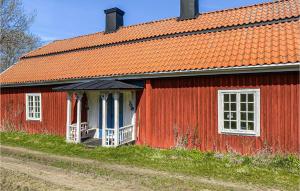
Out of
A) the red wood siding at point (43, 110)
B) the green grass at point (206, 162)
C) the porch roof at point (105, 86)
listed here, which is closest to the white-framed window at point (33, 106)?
the red wood siding at point (43, 110)

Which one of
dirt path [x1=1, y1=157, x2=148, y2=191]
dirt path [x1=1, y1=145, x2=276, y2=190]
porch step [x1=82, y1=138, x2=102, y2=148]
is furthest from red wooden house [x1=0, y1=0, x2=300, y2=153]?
dirt path [x1=1, y1=157, x2=148, y2=191]

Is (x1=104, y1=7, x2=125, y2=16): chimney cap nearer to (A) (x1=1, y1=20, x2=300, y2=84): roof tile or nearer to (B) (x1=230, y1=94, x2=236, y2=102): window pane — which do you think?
(A) (x1=1, y1=20, x2=300, y2=84): roof tile

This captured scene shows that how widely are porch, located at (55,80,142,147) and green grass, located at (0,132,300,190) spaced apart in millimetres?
748

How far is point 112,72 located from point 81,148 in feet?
11.0

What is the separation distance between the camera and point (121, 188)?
711cm

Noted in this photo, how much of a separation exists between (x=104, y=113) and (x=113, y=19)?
28.5ft

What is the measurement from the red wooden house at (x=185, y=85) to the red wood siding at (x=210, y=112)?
0.03 metres

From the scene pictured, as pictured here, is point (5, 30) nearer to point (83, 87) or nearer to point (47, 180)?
point (83, 87)

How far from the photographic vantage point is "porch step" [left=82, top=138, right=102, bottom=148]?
12948 millimetres

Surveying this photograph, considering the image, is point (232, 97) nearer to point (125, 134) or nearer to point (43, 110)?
point (125, 134)

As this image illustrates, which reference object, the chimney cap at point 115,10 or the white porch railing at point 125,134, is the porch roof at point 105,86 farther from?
the chimney cap at point 115,10

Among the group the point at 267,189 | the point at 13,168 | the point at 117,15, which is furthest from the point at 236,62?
the point at 117,15

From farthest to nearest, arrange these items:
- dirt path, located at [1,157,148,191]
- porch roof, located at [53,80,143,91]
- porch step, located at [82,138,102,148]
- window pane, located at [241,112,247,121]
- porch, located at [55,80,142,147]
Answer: porch step, located at [82,138,102,148] < porch, located at [55,80,142,147] < porch roof, located at [53,80,143,91] < window pane, located at [241,112,247,121] < dirt path, located at [1,157,148,191]

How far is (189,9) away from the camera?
1606 centimetres
